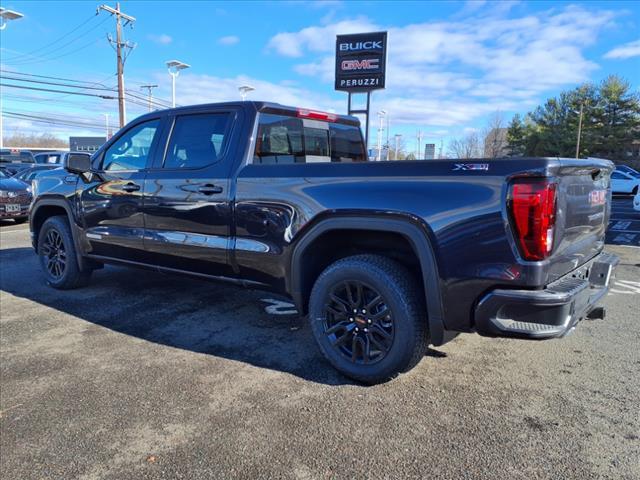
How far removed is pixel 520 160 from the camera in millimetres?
2549

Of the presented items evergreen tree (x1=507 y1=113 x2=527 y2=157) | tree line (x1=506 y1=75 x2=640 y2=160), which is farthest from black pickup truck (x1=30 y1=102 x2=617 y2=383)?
evergreen tree (x1=507 y1=113 x2=527 y2=157)

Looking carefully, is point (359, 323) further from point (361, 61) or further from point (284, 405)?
point (361, 61)

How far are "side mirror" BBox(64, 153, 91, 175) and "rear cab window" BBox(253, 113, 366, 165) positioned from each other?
7.02 feet

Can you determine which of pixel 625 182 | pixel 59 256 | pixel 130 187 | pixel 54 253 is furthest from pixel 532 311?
pixel 625 182

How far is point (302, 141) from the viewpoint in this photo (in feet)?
14.3

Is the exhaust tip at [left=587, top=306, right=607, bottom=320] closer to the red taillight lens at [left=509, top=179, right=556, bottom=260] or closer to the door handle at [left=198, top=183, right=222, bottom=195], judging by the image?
the red taillight lens at [left=509, top=179, right=556, bottom=260]

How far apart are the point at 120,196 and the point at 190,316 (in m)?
1.35

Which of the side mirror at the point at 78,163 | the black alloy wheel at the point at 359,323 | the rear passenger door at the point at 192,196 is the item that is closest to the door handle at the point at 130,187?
the rear passenger door at the point at 192,196

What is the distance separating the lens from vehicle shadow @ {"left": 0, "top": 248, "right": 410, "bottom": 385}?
3.76m

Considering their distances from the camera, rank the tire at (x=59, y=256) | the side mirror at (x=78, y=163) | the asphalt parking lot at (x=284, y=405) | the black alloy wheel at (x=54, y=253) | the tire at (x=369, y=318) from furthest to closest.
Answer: the black alloy wheel at (x=54, y=253), the tire at (x=59, y=256), the side mirror at (x=78, y=163), the tire at (x=369, y=318), the asphalt parking lot at (x=284, y=405)

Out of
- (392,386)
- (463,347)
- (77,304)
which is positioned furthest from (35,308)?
(463,347)

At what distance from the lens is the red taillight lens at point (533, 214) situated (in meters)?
2.50

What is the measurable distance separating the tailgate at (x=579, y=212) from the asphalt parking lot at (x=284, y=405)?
0.88 m

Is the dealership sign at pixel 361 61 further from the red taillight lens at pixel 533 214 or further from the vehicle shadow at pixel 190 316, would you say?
the red taillight lens at pixel 533 214
